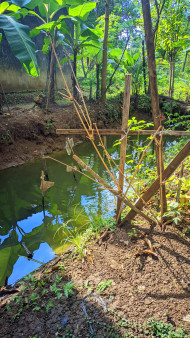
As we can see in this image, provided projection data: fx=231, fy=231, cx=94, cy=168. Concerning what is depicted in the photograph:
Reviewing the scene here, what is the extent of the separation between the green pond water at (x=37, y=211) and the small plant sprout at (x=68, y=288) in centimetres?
83

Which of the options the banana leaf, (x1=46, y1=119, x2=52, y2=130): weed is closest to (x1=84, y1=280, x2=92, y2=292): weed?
the banana leaf

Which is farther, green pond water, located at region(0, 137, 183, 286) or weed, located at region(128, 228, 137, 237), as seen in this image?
green pond water, located at region(0, 137, 183, 286)

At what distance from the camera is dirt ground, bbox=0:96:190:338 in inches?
61.1

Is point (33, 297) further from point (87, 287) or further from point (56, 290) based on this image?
point (87, 287)

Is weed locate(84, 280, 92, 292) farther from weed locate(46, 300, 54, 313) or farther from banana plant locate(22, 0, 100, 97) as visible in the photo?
banana plant locate(22, 0, 100, 97)

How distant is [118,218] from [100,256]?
1.59 feet

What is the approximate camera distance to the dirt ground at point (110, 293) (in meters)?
1.55

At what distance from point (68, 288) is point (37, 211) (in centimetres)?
201

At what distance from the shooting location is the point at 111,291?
5.90ft

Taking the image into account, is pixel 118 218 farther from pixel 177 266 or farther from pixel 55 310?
pixel 55 310

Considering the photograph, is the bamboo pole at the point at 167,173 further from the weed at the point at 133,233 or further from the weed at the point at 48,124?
the weed at the point at 48,124

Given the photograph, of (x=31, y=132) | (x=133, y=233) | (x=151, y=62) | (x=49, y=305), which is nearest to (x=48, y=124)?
(x=31, y=132)

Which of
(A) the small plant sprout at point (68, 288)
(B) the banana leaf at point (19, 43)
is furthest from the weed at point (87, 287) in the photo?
(B) the banana leaf at point (19, 43)

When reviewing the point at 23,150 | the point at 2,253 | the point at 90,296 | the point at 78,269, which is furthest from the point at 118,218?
the point at 23,150
